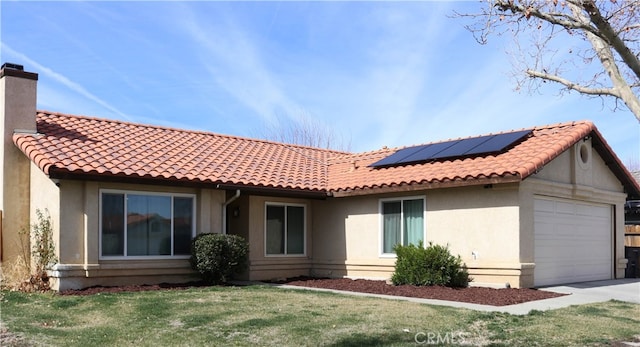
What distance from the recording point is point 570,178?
17141mm

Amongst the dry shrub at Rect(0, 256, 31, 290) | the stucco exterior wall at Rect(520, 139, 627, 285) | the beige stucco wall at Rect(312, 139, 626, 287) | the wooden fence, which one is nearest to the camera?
the dry shrub at Rect(0, 256, 31, 290)

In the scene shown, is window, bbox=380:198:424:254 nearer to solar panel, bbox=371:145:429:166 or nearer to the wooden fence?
solar panel, bbox=371:145:429:166

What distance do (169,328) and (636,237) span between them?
18.2 meters

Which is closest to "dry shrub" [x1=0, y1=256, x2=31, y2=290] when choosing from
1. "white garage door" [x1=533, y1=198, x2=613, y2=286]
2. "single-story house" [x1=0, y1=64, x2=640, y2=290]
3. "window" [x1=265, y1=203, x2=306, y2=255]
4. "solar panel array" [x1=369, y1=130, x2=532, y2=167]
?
"single-story house" [x1=0, y1=64, x2=640, y2=290]

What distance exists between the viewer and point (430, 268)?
15.1 metres

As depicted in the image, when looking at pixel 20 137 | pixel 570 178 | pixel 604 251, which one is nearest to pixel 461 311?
pixel 570 178

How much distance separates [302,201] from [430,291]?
6161 mm

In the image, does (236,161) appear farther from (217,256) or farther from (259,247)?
(217,256)

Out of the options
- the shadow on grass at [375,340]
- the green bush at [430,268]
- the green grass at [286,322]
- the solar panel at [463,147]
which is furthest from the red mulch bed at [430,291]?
the shadow on grass at [375,340]

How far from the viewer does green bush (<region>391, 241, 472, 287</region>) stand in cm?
1509

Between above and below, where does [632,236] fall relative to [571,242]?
below

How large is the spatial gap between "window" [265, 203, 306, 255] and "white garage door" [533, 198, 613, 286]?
22.9 feet

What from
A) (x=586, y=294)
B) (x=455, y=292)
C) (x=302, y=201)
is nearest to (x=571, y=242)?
(x=586, y=294)

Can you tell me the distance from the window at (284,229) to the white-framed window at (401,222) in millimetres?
2841
